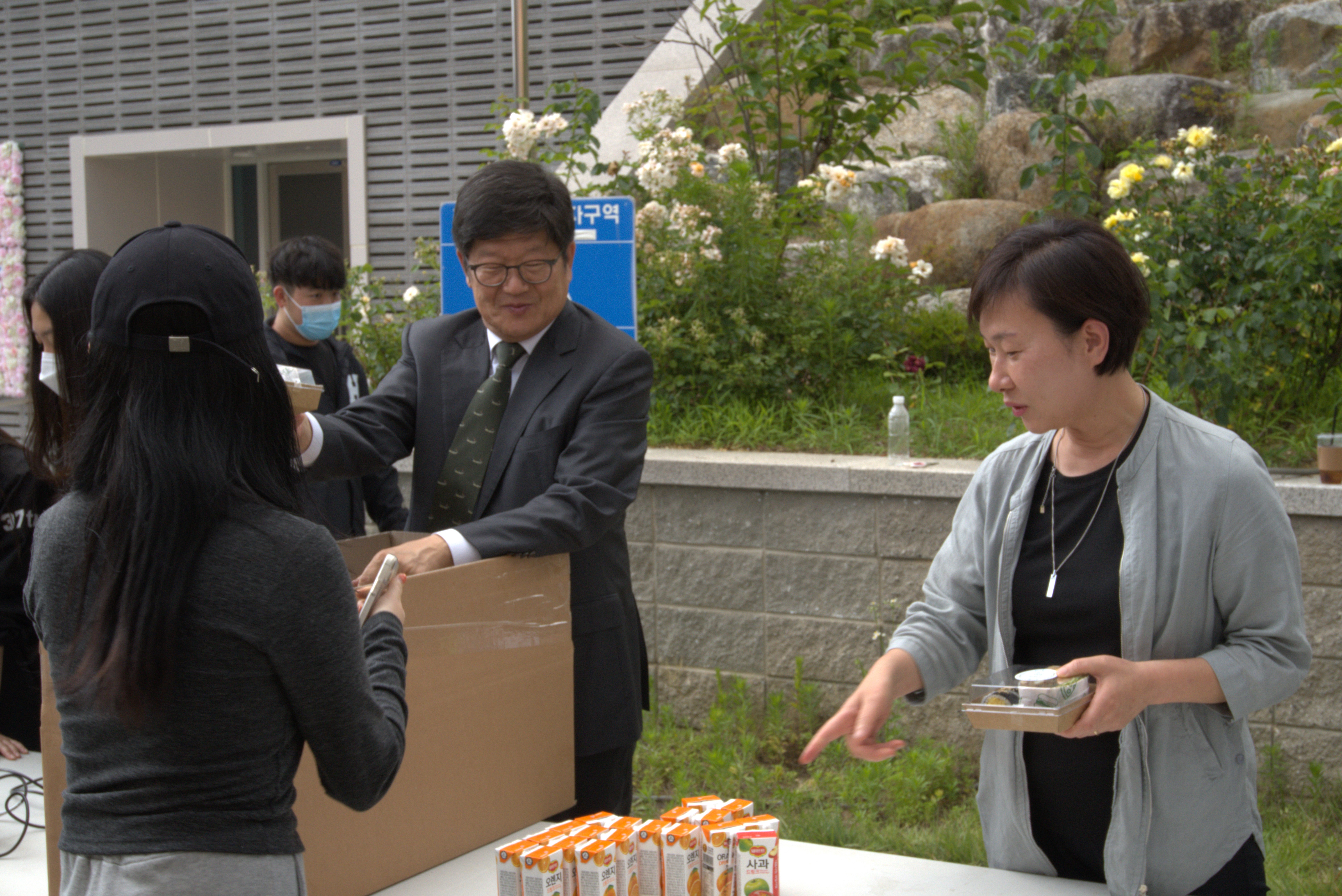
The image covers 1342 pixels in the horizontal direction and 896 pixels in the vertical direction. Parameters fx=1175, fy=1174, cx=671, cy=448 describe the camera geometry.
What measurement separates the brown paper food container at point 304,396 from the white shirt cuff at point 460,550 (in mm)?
299

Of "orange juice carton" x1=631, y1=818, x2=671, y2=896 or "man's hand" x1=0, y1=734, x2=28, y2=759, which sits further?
"man's hand" x1=0, y1=734, x2=28, y2=759

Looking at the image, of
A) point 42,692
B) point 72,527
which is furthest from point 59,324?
point 72,527

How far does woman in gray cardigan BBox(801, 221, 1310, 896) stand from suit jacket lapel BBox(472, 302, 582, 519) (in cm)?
84

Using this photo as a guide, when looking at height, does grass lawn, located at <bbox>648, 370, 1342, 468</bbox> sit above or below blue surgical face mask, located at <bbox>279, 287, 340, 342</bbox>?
below

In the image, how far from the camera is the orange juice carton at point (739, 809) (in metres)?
1.75

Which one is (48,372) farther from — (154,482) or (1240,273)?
(1240,273)

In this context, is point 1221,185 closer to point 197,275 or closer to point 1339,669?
point 1339,669

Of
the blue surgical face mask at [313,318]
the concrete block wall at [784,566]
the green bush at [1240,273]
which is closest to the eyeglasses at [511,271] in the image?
the blue surgical face mask at [313,318]

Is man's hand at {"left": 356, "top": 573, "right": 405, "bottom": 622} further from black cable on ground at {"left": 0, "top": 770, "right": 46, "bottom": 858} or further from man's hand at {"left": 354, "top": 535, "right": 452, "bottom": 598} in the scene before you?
black cable on ground at {"left": 0, "top": 770, "right": 46, "bottom": 858}

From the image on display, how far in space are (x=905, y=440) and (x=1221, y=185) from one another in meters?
1.46

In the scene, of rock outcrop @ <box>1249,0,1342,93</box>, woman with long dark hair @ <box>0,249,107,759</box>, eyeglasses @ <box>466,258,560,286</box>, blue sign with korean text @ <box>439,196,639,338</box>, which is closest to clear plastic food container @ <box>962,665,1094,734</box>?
eyeglasses @ <box>466,258,560,286</box>

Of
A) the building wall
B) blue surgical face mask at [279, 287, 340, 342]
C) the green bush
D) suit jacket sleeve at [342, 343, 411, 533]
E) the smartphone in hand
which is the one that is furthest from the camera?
the building wall

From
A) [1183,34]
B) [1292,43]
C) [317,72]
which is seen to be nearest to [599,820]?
[317,72]

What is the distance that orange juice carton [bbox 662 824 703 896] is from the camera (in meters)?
1.61
